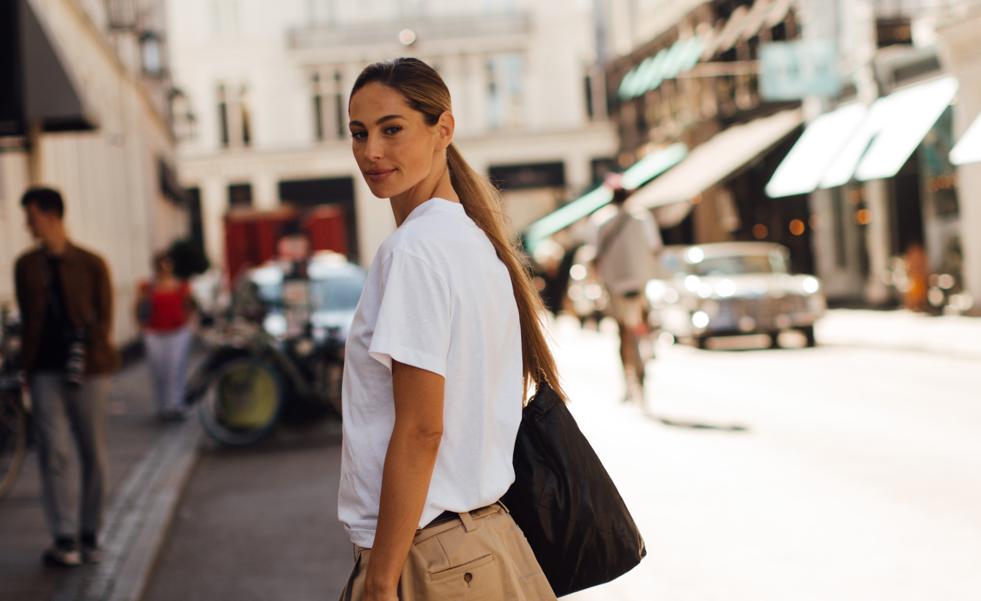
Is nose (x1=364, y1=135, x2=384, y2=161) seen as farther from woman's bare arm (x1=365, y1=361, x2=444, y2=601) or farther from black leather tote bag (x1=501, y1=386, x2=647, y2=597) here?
black leather tote bag (x1=501, y1=386, x2=647, y2=597)

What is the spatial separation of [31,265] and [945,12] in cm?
2103

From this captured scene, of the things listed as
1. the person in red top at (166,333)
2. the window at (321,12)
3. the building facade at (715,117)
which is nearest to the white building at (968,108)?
the building facade at (715,117)

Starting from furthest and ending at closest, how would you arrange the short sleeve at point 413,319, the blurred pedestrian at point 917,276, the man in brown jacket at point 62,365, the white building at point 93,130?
Answer: the blurred pedestrian at point 917,276, the white building at point 93,130, the man in brown jacket at point 62,365, the short sleeve at point 413,319

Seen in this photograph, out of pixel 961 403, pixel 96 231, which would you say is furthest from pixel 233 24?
pixel 961 403

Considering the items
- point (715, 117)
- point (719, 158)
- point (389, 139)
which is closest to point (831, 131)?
point (719, 158)

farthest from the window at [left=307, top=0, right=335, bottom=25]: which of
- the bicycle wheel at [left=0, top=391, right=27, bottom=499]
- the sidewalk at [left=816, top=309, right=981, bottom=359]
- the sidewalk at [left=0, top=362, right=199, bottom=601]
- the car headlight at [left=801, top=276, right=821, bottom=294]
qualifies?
the bicycle wheel at [left=0, top=391, right=27, bottom=499]

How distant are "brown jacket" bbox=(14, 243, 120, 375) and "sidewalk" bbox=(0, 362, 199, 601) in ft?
2.07

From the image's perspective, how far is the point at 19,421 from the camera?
8492mm

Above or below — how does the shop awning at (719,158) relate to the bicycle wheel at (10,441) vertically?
above

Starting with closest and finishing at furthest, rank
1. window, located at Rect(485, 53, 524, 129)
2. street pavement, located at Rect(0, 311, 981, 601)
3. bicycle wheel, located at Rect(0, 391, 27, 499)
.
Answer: street pavement, located at Rect(0, 311, 981, 601)
bicycle wheel, located at Rect(0, 391, 27, 499)
window, located at Rect(485, 53, 524, 129)

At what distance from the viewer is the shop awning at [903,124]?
22172 mm

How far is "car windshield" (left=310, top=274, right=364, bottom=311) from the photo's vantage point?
14.4m

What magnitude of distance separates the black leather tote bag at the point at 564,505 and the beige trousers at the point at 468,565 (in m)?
0.06

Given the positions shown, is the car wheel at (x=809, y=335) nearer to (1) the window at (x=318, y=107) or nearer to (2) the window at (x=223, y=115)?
(1) the window at (x=318, y=107)
